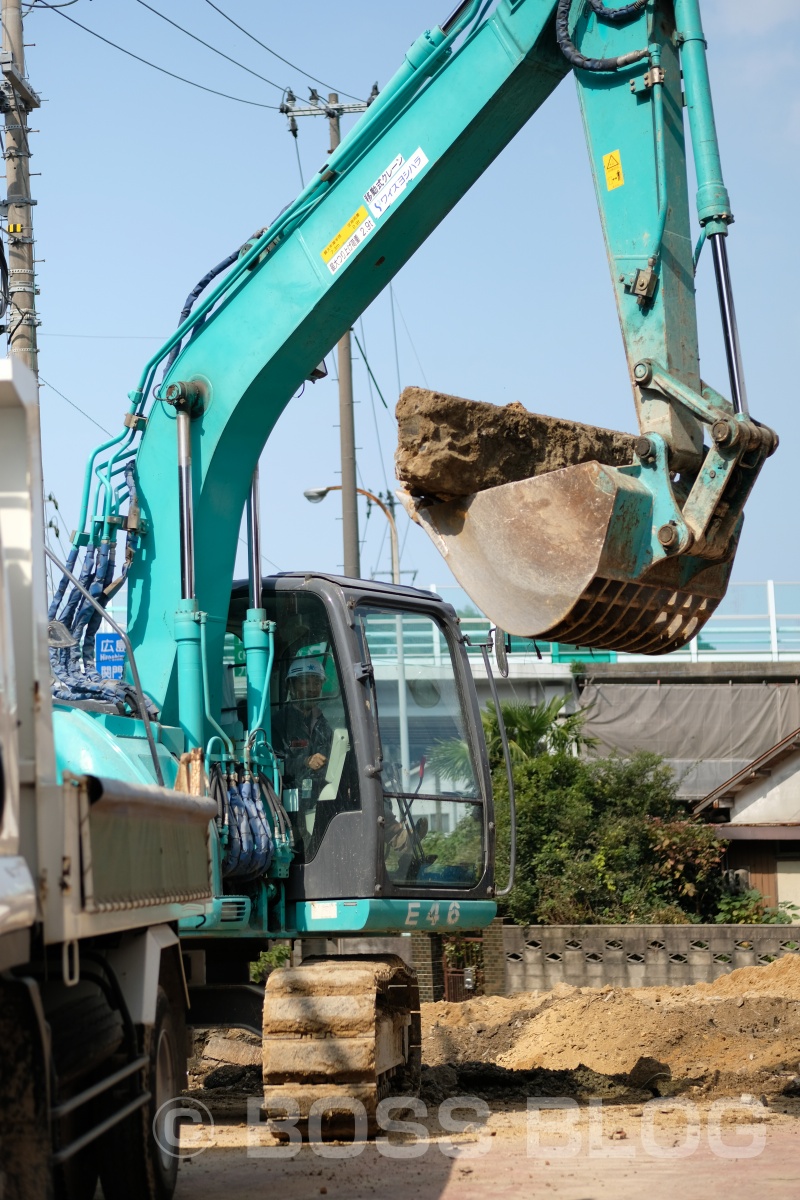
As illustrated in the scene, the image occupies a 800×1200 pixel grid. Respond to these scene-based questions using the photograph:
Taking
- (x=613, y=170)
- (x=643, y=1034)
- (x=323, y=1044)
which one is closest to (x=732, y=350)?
(x=613, y=170)

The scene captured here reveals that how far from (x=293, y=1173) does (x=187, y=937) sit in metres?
1.82

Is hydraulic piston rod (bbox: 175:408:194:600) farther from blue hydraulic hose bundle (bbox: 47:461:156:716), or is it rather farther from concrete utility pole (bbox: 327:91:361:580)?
concrete utility pole (bbox: 327:91:361:580)

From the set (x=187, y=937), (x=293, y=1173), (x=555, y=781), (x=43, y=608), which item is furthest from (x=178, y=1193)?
(x=555, y=781)

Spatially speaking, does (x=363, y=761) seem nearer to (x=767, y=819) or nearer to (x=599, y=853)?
(x=599, y=853)

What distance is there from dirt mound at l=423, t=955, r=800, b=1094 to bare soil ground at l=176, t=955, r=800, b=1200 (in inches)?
0.8

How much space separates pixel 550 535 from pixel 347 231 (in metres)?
2.35

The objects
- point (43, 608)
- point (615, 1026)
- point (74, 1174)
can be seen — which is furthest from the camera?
point (615, 1026)

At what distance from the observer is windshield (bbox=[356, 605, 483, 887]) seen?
8305mm

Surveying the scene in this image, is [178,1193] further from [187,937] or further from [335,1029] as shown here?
[187,937]

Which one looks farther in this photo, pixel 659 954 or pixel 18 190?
pixel 659 954

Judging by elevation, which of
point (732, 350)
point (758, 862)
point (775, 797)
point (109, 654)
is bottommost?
point (758, 862)

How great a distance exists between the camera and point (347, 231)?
8.27m

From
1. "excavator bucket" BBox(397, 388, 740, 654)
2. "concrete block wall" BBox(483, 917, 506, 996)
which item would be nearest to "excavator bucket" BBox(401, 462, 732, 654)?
"excavator bucket" BBox(397, 388, 740, 654)

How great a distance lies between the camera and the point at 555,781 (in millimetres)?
20078
